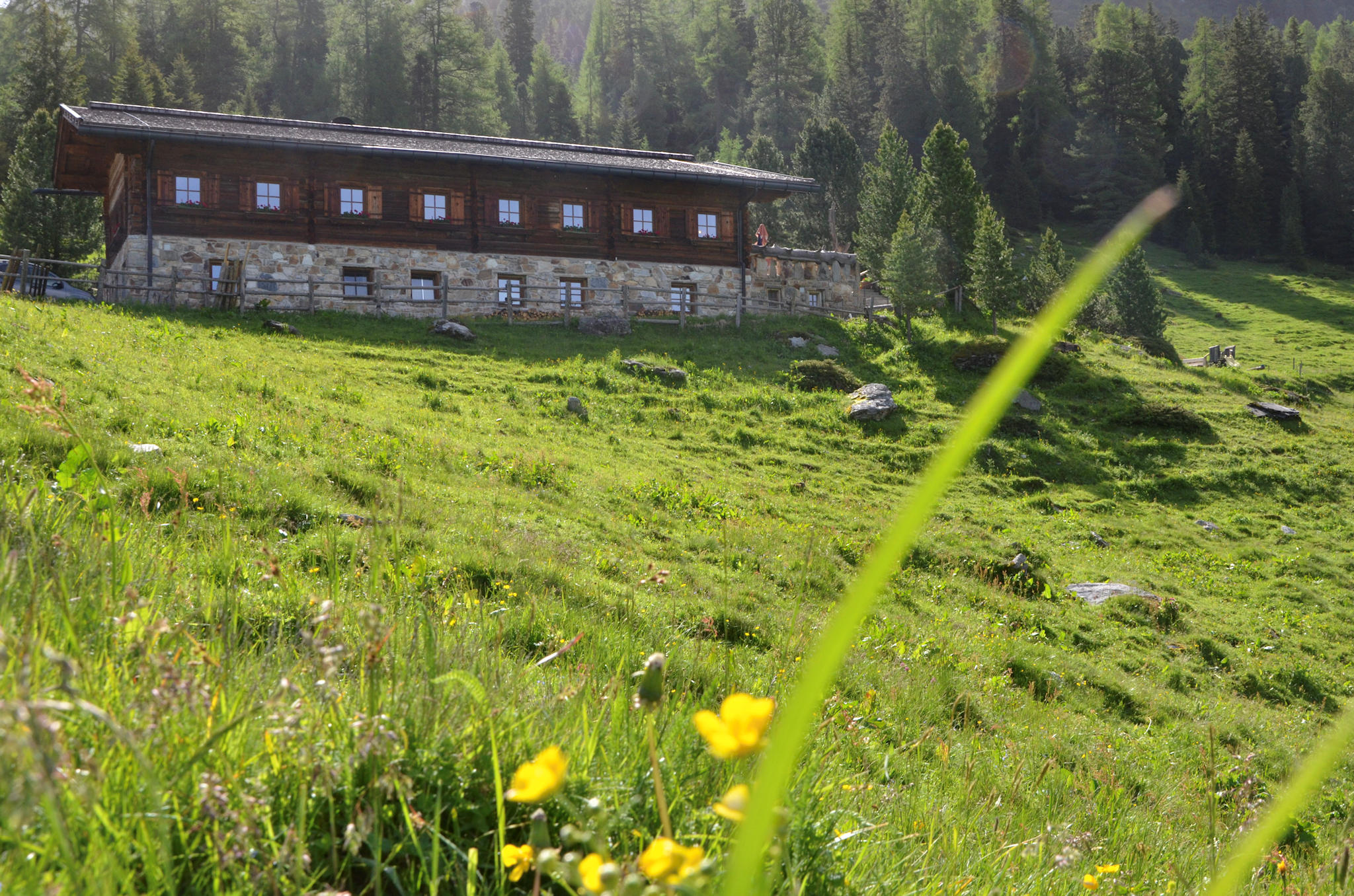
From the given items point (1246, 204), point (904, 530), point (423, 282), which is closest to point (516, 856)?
point (904, 530)

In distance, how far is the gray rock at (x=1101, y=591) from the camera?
1404 centimetres

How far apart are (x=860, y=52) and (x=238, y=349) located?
78.2 m

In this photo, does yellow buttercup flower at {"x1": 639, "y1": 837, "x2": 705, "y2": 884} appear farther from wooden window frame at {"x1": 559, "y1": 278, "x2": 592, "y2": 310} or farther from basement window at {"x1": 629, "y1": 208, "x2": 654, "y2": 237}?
basement window at {"x1": 629, "y1": 208, "x2": 654, "y2": 237}

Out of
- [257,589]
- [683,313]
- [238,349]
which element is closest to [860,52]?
[683,313]

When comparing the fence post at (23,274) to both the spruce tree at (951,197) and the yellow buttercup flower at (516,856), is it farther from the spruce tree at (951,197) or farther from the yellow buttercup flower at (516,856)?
the spruce tree at (951,197)

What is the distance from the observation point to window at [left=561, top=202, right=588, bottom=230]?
32.6 meters

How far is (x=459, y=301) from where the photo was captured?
27641 mm

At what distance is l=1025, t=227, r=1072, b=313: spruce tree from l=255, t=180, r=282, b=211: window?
30.1 metres

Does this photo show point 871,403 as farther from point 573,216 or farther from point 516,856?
point 516,856

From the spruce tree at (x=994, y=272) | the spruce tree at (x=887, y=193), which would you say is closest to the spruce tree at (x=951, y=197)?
the spruce tree at (x=887, y=193)

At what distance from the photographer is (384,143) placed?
101 ft

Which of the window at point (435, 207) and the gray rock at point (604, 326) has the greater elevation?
the window at point (435, 207)

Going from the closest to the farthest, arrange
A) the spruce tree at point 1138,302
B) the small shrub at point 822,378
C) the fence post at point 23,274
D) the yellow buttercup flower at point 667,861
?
the yellow buttercup flower at point 667,861
the fence post at point 23,274
the small shrub at point 822,378
the spruce tree at point 1138,302

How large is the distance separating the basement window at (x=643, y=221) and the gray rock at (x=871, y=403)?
41.3 ft
